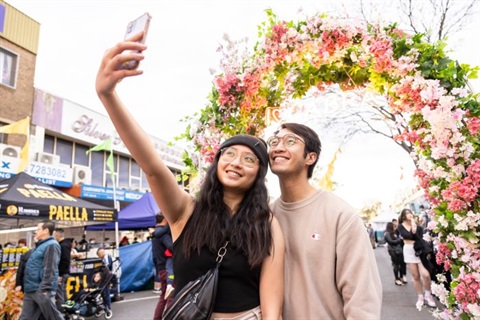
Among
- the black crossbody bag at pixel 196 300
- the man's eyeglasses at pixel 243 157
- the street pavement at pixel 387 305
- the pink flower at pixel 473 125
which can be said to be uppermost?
the pink flower at pixel 473 125

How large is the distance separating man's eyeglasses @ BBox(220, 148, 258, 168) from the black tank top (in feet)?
1.52

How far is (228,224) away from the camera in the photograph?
203 centimetres

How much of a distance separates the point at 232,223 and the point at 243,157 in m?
0.37

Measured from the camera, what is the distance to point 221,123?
14.7ft

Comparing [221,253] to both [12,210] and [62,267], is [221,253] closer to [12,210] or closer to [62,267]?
[12,210]

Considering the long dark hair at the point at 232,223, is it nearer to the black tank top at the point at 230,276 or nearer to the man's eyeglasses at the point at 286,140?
the black tank top at the point at 230,276

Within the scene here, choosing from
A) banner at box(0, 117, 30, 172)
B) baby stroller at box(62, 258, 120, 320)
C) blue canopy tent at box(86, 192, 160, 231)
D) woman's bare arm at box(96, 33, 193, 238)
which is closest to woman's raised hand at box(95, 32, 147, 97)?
woman's bare arm at box(96, 33, 193, 238)

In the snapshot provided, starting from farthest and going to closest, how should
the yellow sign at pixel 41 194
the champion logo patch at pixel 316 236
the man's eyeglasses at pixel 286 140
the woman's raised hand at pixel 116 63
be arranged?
the yellow sign at pixel 41 194, the man's eyeglasses at pixel 286 140, the champion logo patch at pixel 316 236, the woman's raised hand at pixel 116 63

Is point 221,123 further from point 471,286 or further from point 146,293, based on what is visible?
point 146,293

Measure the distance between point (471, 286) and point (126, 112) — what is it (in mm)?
3295

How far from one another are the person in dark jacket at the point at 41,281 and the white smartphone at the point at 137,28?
5.45 meters

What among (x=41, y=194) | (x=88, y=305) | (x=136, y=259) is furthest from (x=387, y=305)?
(x=136, y=259)

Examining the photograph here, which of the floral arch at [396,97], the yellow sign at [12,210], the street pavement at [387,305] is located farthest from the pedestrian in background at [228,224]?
the yellow sign at [12,210]

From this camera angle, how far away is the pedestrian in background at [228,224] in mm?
1816
